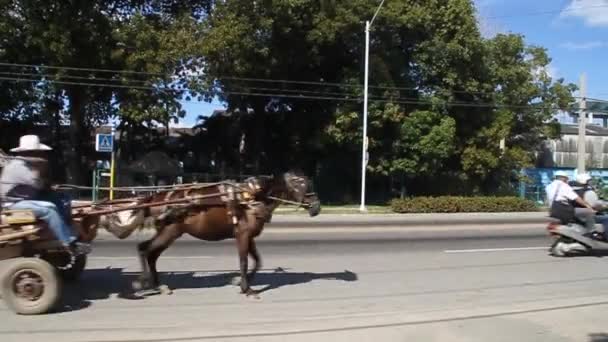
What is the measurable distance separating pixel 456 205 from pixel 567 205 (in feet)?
64.4

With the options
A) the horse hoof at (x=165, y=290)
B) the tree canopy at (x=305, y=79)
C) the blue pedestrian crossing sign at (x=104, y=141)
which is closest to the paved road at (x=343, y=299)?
the horse hoof at (x=165, y=290)

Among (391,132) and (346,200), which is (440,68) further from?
(346,200)

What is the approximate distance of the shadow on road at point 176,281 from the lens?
31.0 feet

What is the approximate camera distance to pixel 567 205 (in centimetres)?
1423

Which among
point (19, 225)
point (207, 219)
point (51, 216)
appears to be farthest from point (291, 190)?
point (19, 225)

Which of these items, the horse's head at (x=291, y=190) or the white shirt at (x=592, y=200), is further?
the white shirt at (x=592, y=200)

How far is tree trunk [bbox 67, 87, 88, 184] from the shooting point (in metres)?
36.4

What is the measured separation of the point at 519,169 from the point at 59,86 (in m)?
26.7

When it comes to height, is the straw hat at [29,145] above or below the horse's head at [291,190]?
above

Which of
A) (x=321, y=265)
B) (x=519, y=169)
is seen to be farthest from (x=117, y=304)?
(x=519, y=169)

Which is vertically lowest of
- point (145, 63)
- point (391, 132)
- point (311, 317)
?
point (311, 317)

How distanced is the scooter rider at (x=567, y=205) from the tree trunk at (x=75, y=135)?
27.3 metres

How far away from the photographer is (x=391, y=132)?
3703 centimetres

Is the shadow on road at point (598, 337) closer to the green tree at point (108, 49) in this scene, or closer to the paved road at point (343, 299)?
the paved road at point (343, 299)
